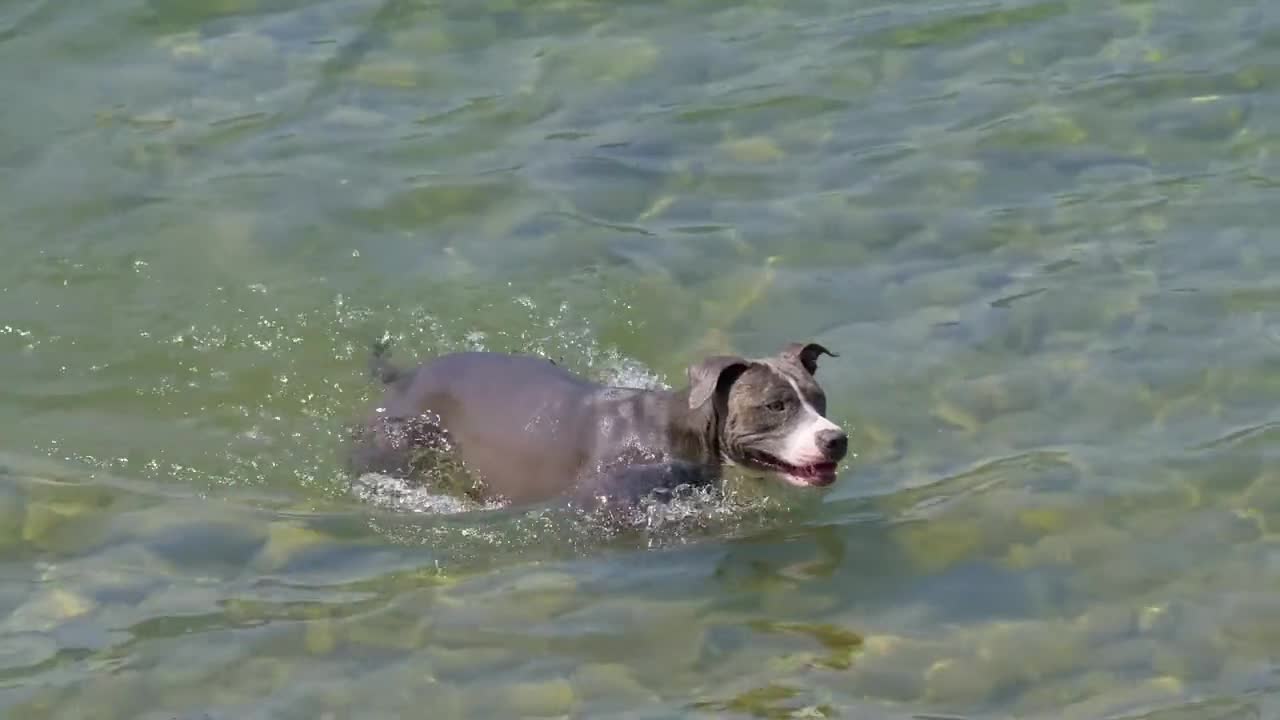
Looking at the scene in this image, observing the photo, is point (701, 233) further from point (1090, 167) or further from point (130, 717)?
point (130, 717)

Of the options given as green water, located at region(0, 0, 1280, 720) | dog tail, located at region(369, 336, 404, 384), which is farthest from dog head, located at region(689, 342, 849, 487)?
dog tail, located at region(369, 336, 404, 384)

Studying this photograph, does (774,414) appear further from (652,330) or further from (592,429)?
(652,330)

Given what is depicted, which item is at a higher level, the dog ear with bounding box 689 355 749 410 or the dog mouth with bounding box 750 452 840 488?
the dog ear with bounding box 689 355 749 410

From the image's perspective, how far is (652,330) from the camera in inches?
418

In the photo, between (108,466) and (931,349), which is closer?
(108,466)

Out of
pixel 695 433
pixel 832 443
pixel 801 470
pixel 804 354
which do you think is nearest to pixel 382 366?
pixel 695 433

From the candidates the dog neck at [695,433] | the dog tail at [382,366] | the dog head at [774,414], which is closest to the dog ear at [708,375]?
the dog head at [774,414]

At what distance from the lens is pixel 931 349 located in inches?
393

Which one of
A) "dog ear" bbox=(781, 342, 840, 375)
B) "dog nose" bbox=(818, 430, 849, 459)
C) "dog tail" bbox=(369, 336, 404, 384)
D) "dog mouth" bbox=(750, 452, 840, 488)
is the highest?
"dog ear" bbox=(781, 342, 840, 375)

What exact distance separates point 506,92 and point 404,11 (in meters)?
1.71

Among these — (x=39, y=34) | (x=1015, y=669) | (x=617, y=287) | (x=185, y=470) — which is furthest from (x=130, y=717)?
(x=39, y=34)

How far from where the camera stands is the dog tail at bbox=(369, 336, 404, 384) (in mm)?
9977

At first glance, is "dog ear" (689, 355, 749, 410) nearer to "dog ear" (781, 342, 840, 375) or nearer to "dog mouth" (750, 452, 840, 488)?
"dog ear" (781, 342, 840, 375)

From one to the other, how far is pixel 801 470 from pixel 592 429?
1180 millimetres
